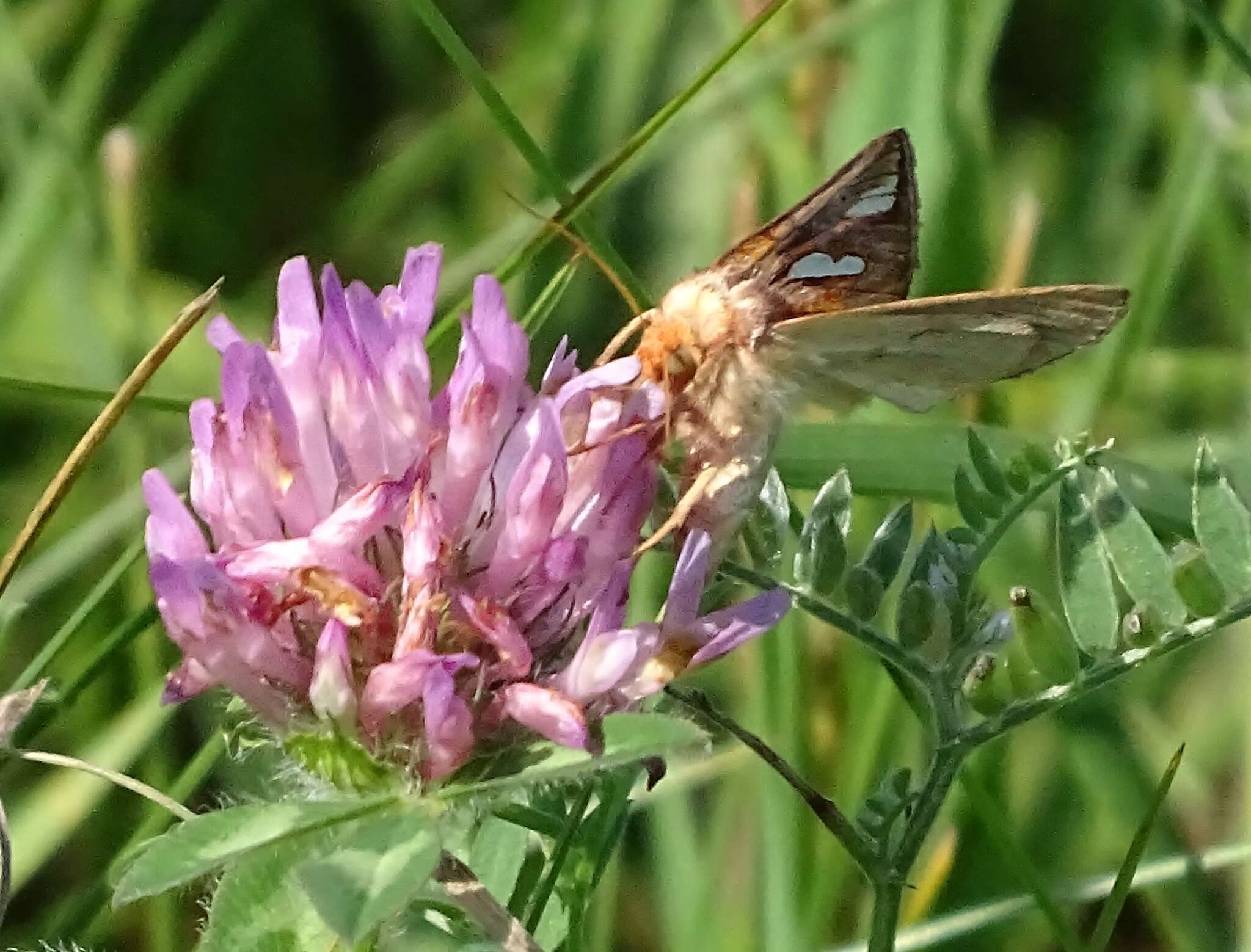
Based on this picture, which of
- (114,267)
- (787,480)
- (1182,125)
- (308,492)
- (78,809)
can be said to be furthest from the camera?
(1182,125)

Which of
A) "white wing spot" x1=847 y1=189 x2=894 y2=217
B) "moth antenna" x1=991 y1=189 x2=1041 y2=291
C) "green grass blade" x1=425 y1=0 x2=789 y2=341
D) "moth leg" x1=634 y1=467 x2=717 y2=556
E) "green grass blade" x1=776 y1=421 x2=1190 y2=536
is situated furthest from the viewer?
"moth antenna" x1=991 y1=189 x2=1041 y2=291

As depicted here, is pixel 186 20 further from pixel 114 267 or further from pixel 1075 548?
pixel 1075 548

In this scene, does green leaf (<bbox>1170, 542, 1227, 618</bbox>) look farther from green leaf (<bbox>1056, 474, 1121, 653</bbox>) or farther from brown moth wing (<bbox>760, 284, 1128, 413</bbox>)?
brown moth wing (<bbox>760, 284, 1128, 413</bbox>)

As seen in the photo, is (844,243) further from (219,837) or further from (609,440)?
(219,837)

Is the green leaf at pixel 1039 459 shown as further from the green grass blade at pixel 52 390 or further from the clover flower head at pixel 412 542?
the green grass blade at pixel 52 390

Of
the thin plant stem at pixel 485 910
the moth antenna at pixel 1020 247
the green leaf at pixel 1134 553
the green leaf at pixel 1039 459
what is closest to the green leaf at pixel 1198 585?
the green leaf at pixel 1134 553

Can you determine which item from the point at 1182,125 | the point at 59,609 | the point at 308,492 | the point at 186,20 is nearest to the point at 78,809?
the point at 59,609

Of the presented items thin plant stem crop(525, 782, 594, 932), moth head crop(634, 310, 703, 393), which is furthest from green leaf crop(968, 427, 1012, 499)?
thin plant stem crop(525, 782, 594, 932)

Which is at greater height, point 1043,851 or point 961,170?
point 961,170
